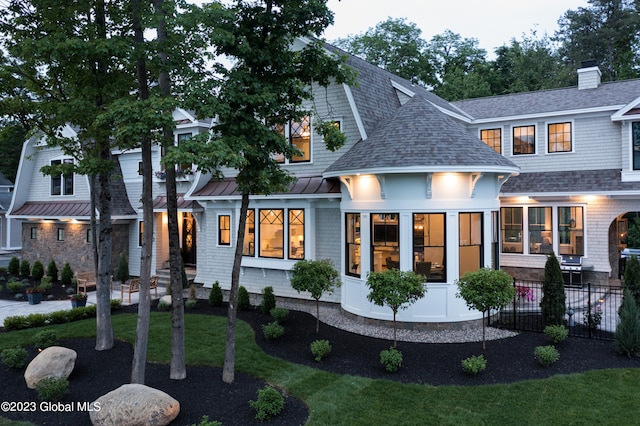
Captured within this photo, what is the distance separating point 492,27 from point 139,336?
87.9 meters

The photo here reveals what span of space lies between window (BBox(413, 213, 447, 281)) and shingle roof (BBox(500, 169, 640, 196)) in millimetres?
6619

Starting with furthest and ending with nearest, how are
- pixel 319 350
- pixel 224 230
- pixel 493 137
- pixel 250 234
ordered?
pixel 493 137 < pixel 224 230 < pixel 250 234 < pixel 319 350

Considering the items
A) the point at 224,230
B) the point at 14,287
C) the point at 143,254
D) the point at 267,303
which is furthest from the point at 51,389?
the point at 14,287

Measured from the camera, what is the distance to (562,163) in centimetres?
1639

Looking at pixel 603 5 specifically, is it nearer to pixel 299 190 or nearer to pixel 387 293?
pixel 299 190

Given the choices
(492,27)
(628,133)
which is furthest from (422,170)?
(492,27)

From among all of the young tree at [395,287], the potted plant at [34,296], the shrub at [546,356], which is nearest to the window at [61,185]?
the potted plant at [34,296]

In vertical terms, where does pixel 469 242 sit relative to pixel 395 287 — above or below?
above

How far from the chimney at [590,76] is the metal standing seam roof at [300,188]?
42.8 feet

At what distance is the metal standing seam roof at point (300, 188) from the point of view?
12.8 meters

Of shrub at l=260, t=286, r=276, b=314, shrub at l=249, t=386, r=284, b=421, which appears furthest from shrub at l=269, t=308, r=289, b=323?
shrub at l=249, t=386, r=284, b=421

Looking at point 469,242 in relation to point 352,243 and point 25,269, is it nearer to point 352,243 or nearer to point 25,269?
point 352,243

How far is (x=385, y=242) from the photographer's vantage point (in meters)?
11.1

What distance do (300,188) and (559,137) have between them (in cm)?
1078
